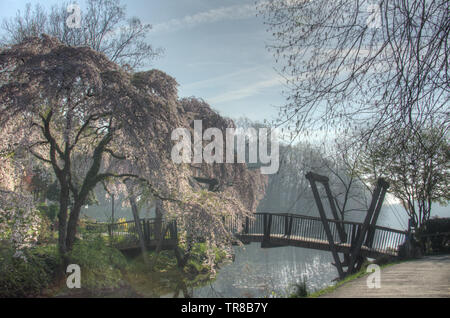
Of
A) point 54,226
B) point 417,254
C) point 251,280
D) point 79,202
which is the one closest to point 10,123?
point 79,202

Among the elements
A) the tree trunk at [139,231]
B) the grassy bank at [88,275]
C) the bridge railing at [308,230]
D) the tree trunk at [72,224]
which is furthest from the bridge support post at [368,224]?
the tree trunk at [72,224]

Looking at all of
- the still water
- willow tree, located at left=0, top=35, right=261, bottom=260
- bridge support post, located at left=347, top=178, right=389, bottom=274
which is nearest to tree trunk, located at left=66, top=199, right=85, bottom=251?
willow tree, located at left=0, top=35, right=261, bottom=260

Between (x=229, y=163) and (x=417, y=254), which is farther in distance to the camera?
(x=229, y=163)

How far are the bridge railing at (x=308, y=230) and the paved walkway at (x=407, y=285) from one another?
4143 mm

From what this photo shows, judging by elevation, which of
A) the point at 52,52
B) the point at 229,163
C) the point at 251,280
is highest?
the point at 52,52

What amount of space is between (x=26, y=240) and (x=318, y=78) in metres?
8.26

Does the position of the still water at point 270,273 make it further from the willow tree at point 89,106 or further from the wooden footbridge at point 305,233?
the willow tree at point 89,106

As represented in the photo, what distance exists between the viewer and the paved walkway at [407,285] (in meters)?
6.79

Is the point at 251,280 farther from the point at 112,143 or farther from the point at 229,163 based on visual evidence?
the point at 112,143

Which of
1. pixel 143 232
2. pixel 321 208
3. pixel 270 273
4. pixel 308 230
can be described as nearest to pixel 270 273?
pixel 270 273

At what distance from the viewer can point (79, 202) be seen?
11172 mm

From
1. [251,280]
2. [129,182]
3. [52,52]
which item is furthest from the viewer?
[251,280]

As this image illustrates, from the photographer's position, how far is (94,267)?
36.5 ft

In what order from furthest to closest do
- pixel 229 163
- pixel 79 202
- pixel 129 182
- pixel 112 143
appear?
pixel 229 163, pixel 129 182, pixel 112 143, pixel 79 202
